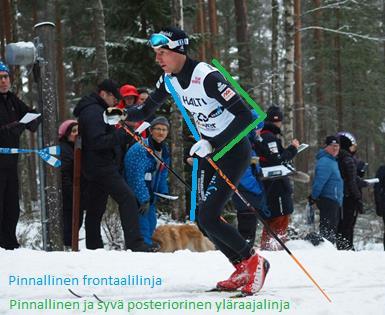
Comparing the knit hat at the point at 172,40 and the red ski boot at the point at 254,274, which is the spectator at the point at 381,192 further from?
the knit hat at the point at 172,40

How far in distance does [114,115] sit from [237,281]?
1.93m

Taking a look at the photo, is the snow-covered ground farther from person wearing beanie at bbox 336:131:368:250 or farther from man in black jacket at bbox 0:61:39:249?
person wearing beanie at bbox 336:131:368:250

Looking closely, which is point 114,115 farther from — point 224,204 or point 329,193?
point 329,193

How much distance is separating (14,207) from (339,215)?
17.5 feet

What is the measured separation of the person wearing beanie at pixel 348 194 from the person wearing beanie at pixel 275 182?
185 cm

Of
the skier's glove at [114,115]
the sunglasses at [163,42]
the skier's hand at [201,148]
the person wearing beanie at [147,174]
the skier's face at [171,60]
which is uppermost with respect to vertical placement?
the sunglasses at [163,42]

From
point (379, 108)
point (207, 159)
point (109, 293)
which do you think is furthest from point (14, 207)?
point (379, 108)

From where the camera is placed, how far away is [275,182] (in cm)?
764

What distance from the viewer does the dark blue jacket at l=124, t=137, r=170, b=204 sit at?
279 inches

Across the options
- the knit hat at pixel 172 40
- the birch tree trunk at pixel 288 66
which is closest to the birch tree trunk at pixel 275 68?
the birch tree trunk at pixel 288 66

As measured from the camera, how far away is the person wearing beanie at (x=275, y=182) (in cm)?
739

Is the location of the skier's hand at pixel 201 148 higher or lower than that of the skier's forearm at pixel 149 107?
lower

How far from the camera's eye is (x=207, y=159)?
171 inches

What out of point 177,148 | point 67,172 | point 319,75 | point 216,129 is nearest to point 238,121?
Result: point 216,129
